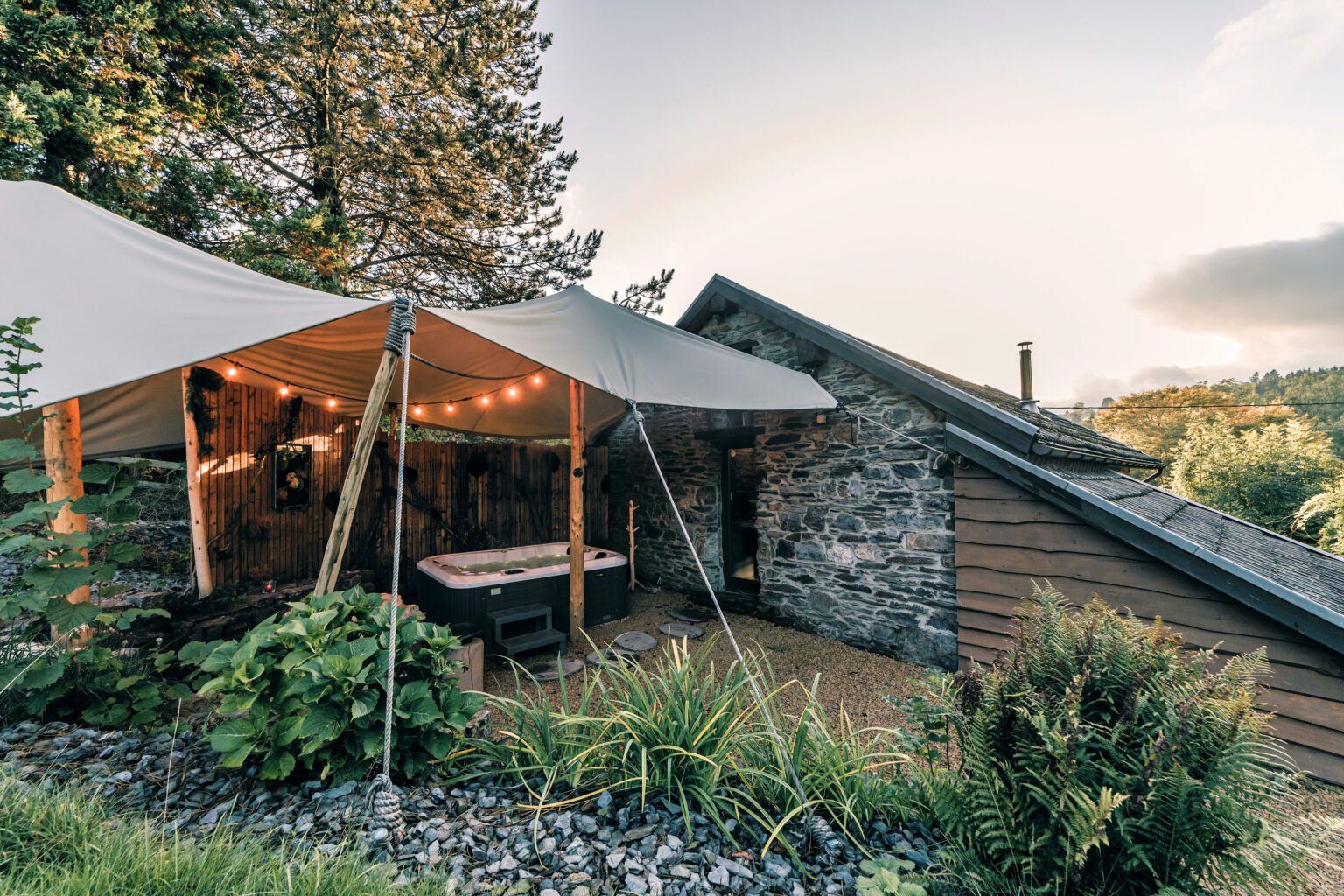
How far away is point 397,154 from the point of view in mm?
6512

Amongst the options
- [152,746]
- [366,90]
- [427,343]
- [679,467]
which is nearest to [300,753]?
[152,746]

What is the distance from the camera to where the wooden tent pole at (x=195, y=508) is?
3705 mm

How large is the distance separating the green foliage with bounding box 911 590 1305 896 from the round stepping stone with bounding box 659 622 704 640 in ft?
11.3

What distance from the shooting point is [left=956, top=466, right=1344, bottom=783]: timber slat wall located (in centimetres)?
247

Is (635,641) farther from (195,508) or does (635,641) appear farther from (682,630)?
(195,508)

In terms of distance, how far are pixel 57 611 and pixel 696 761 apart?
2543 millimetres

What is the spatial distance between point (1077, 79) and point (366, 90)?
805 cm

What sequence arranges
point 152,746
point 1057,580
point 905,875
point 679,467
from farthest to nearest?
1. point 679,467
2. point 1057,580
3. point 152,746
4. point 905,875

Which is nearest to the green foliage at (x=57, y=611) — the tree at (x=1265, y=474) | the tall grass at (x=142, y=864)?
the tall grass at (x=142, y=864)

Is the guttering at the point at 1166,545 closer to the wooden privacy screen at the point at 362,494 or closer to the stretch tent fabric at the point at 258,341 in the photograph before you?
the stretch tent fabric at the point at 258,341

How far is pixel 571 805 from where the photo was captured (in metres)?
1.60

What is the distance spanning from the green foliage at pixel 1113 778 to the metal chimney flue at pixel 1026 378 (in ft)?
22.8

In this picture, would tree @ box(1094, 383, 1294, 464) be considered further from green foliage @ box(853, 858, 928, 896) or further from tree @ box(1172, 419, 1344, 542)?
green foliage @ box(853, 858, 928, 896)

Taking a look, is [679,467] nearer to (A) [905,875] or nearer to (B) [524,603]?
(B) [524,603]
